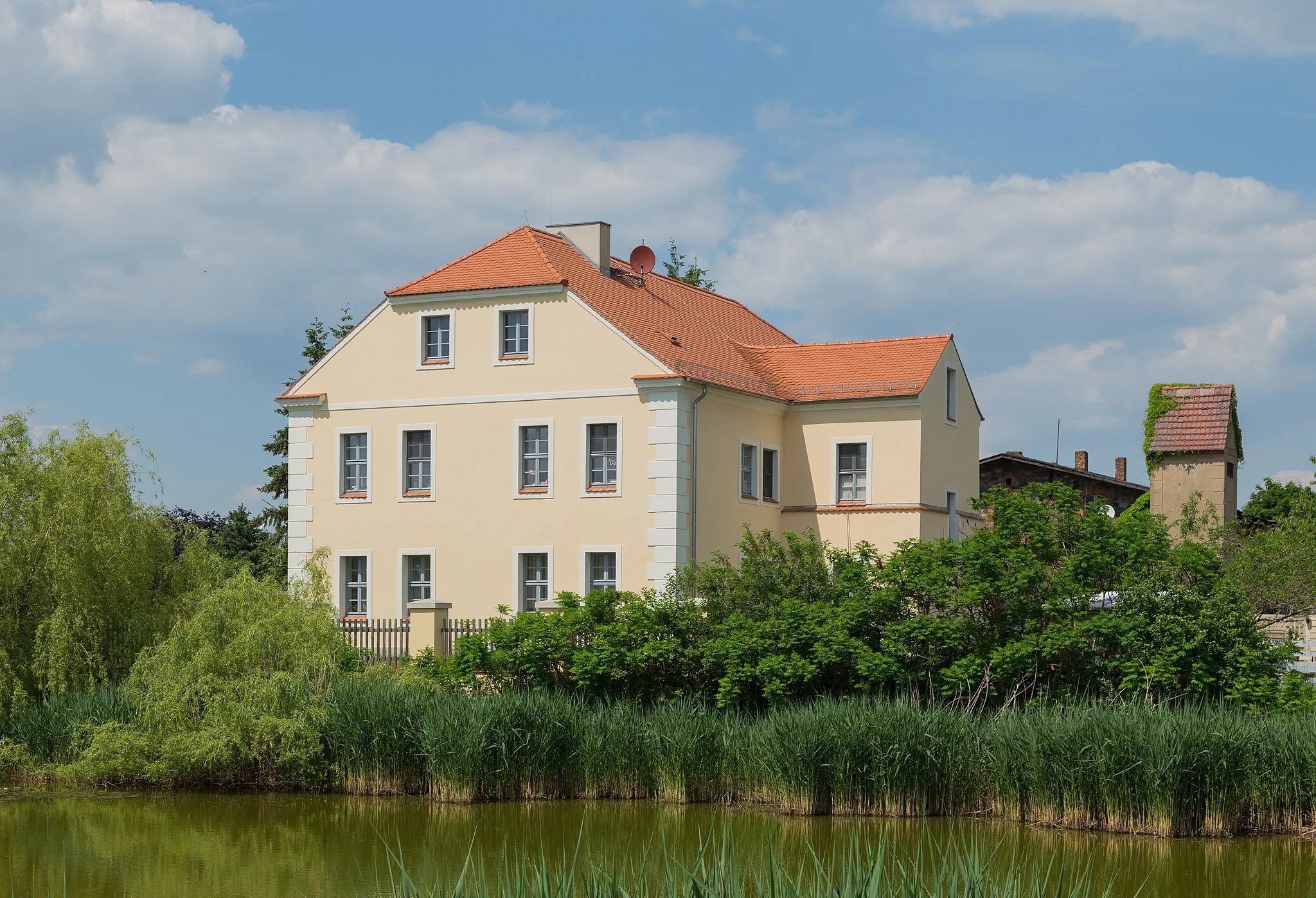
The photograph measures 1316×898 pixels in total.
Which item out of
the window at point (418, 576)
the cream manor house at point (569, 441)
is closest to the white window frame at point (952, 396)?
the cream manor house at point (569, 441)

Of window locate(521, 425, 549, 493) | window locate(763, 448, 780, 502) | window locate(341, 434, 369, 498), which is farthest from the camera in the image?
window locate(763, 448, 780, 502)

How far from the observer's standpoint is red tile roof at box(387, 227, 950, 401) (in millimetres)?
30422

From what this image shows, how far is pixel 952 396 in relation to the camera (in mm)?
33438

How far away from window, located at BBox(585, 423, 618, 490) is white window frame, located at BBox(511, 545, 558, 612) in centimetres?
162

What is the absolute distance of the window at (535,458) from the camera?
30.4 meters

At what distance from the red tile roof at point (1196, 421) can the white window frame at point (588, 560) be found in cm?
1587

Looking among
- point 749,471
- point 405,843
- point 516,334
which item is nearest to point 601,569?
point 749,471

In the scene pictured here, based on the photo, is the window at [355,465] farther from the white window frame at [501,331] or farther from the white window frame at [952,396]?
the white window frame at [952,396]

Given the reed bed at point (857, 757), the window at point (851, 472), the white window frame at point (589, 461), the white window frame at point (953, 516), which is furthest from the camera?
the white window frame at point (953, 516)

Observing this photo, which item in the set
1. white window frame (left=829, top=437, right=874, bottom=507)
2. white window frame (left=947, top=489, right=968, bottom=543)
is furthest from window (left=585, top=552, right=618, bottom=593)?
white window frame (left=947, top=489, right=968, bottom=543)

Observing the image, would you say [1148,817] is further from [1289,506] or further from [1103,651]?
[1289,506]

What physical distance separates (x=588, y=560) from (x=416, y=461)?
4637 millimetres

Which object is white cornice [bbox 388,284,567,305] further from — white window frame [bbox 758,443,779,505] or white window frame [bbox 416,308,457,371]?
white window frame [bbox 758,443,779,505]

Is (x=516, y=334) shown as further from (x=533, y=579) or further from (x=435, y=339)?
(x=533, y=579)
